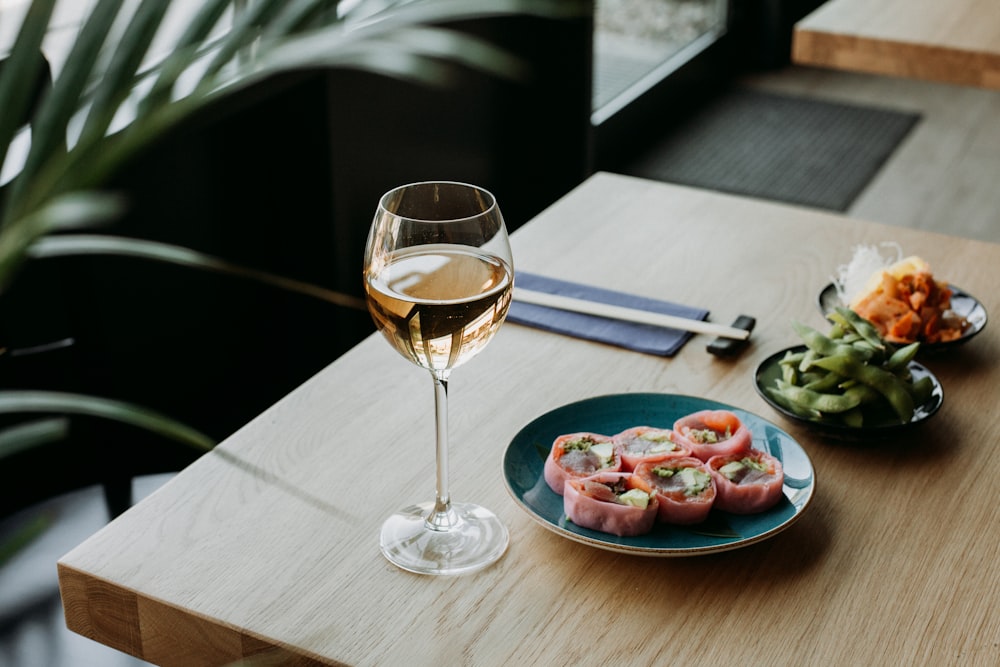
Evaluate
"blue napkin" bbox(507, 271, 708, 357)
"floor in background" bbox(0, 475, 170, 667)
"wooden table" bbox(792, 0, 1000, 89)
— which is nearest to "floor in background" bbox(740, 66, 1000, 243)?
"wooden table" bbox(792, 0, 1000, 89)

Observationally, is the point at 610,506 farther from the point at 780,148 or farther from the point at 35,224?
the point at 780,148

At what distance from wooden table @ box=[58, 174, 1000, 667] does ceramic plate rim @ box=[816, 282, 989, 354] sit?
23 mm

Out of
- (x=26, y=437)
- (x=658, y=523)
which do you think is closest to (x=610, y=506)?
(x=658, y=523)

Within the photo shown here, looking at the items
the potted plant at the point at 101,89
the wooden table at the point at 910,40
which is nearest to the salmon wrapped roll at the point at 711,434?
the potted plant at the point at 101,89

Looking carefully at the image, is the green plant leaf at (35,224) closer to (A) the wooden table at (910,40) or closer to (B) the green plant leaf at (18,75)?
(B) the green plant leaf at (18,75)

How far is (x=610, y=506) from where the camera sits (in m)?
0.86

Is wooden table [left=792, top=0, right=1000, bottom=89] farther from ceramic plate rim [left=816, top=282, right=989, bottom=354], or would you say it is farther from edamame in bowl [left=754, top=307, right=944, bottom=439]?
edamame in bowl [left=754, top=307, right=944, bottom=439]

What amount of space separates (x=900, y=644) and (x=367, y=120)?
1964mm

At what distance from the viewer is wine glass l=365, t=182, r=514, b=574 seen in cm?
81

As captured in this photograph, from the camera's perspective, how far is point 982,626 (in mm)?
810

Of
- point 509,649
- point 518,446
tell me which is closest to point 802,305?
point 518,446

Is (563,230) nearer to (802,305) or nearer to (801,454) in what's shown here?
(802,305)

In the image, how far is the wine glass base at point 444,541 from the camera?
2.81ft

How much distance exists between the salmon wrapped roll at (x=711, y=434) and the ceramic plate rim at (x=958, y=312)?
28 cm
